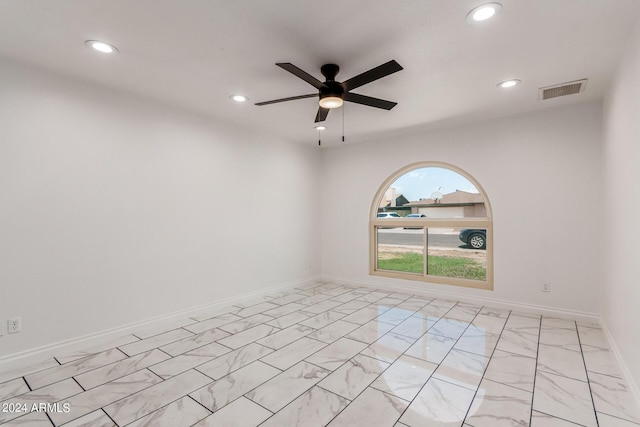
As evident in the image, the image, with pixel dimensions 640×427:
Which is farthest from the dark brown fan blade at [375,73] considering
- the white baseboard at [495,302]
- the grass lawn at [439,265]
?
the white baseboard at [495,302]

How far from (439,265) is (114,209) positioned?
444cm

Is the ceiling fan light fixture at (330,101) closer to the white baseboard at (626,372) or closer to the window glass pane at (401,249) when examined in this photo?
the white baseboard at (626,372)

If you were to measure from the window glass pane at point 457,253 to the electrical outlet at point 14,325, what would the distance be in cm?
486

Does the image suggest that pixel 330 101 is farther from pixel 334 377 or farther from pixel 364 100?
pixel 334 377

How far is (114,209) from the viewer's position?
10.5ft

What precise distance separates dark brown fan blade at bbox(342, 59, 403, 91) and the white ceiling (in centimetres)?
24

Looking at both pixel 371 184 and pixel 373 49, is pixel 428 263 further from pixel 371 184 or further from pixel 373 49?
pixel 373 49

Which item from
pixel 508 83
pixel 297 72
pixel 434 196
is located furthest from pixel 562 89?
pixel 297 72

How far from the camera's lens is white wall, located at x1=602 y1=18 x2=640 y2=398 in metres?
2.12

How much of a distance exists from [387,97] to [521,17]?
4.87 ft

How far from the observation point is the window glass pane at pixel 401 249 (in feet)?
16.6

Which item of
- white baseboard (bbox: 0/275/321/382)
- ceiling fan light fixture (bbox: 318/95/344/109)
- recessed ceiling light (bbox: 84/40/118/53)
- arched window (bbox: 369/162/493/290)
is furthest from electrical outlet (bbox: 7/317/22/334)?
arched window (bbox: 369/162/493/290)

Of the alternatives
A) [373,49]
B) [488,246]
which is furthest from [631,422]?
[373,49]

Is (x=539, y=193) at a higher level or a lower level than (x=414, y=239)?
higher
